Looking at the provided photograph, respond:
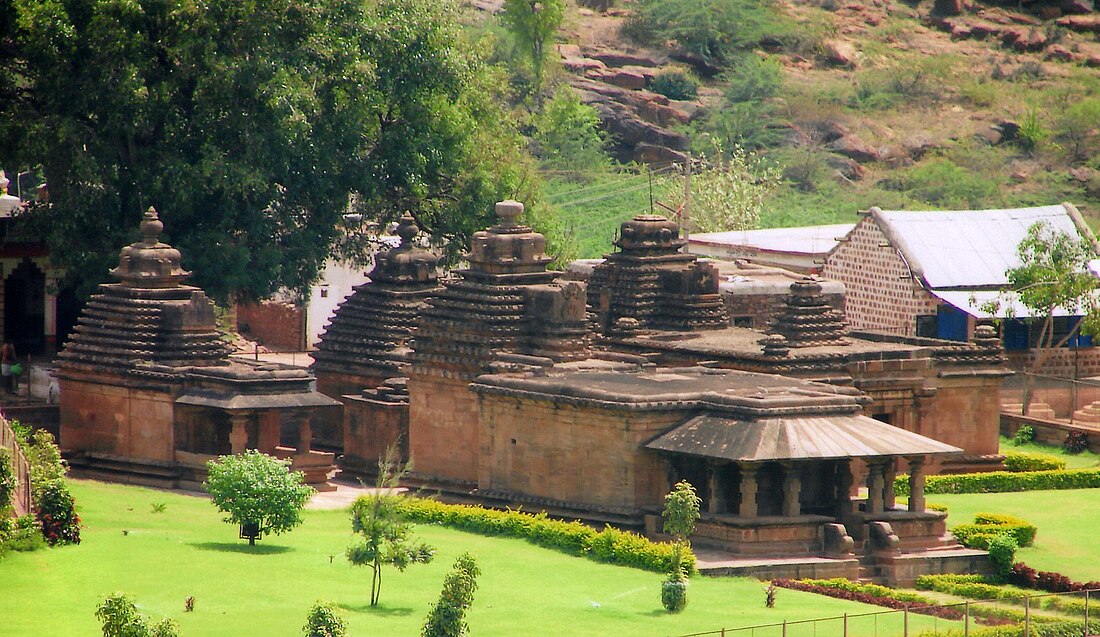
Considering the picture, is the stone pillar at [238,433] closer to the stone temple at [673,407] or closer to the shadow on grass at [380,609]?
the stone temple at [673,407]

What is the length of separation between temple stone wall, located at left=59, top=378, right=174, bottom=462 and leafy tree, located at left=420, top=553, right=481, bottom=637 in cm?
1617

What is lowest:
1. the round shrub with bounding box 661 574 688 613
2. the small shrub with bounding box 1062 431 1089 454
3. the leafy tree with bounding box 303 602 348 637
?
the round shrub with bounding box 661 574 688 613

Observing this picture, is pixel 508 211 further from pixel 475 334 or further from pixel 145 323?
pixel 145 323

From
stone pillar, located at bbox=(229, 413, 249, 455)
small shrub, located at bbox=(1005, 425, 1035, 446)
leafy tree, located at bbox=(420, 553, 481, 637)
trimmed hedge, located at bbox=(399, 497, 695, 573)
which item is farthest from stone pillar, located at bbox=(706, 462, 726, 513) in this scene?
small shrub, located at bbox=(1005, 425, 1035, 446)

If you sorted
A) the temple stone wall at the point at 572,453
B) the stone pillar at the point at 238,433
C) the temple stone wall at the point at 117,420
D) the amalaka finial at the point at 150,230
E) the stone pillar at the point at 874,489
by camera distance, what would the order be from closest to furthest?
the stone pillar at the point at 874,489 < the temple stone wall at the point at 572,453 < the stone pillar at the point at 238,433 < the temple stone wall at the point at 117,420 < the amalaka finial at the point at 150,230

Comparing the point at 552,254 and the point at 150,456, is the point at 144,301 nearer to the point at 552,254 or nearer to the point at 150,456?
the point at 150,456

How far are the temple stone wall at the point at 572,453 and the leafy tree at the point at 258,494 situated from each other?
581 centimetres

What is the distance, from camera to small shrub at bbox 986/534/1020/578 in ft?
142

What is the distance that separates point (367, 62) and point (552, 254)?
11.6m

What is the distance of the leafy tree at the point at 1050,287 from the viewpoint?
61438mm

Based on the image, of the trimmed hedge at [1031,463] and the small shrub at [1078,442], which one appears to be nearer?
the trimmed hedge at [1031,463]

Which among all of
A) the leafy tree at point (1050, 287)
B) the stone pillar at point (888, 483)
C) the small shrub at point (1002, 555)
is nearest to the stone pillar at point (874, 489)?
the stone pillar at point (888, 483)

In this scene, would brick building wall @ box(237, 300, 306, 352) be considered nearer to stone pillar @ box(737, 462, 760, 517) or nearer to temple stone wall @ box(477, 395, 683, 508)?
temple stone wall @ box(477, 395, 683, 508)

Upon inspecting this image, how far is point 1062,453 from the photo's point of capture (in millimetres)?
57000
